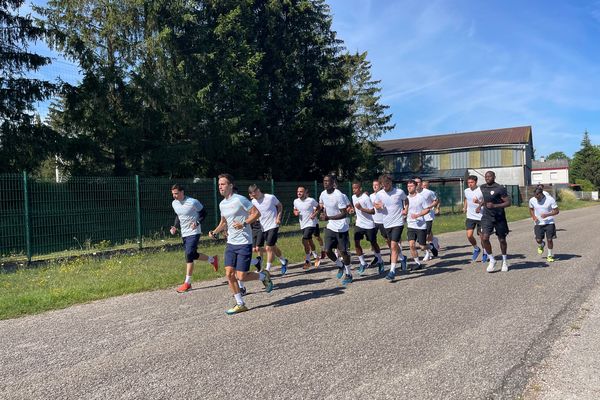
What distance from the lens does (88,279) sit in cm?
970

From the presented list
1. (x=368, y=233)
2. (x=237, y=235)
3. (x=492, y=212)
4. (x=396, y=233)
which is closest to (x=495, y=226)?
(x=492, y=212)

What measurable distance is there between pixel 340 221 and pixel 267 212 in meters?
1.82

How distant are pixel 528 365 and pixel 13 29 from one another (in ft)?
69.5

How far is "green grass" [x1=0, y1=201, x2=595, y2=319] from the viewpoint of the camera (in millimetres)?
7742

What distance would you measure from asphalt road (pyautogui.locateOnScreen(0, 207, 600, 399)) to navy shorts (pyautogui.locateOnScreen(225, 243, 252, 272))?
0.66 metres

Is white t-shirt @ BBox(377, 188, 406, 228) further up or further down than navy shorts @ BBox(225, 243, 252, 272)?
further up

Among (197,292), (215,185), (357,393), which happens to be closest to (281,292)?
(197,292)

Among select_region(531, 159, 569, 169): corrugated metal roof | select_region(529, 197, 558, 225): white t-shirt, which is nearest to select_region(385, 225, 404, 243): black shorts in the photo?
select_region(529, 197, 558, 225): white t-shirt

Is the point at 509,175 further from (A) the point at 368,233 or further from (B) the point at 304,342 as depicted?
(B) the point at 304,342

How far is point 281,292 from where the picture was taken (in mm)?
8086

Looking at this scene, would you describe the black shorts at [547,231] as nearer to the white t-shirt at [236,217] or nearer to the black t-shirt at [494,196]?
the black t-shirt at [494,196]

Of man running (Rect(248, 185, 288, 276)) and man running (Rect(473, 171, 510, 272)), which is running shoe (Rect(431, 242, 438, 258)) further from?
man running (Rect(248, 185, 288, 276))

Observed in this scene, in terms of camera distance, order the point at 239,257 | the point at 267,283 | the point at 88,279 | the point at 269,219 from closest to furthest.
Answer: the point at 239,257 < the point at 267,283 < the point at 88,279 < the point at 269,219

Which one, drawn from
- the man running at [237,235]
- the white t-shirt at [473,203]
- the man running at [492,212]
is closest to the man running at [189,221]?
the man running at [237,235]
